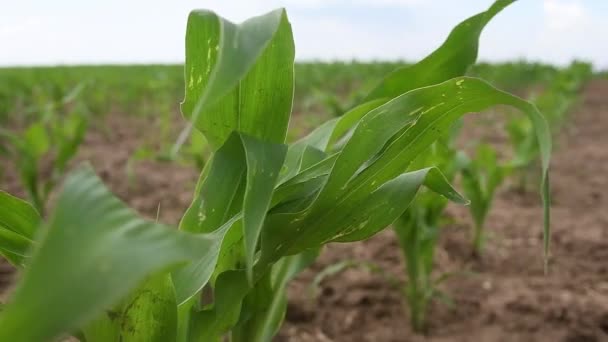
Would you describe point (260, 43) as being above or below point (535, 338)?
above

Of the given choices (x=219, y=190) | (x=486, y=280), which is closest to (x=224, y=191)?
(x=219, y=190)

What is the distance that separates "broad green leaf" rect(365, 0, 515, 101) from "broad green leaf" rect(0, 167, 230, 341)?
583mm

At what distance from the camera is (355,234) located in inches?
29.8

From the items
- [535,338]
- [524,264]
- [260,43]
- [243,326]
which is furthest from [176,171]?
[260,43]

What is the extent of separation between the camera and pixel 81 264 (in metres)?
0.32

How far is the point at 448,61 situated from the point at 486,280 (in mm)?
1274

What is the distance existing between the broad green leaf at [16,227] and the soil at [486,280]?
955 mm

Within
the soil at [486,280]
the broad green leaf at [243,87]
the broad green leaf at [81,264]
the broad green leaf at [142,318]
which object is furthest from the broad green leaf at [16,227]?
the soil at [486,280]

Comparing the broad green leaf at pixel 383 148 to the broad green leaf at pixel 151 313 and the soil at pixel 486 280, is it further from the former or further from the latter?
the soil at pixel 486 280

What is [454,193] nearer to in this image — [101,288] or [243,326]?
[243,326]

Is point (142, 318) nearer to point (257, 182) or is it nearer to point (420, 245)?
point (257, 182)

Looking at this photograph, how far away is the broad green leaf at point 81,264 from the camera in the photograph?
30cm

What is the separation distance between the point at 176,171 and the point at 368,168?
3.42 metres

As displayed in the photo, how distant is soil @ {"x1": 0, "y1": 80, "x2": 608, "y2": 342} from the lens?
1599 millimetres
